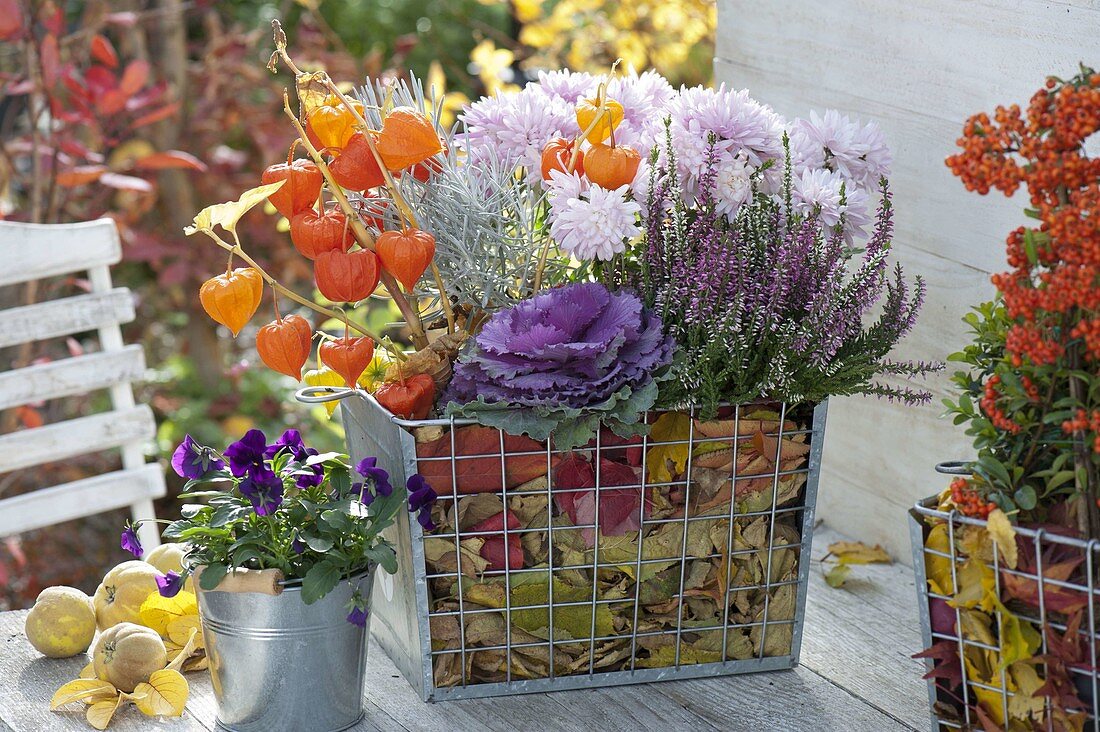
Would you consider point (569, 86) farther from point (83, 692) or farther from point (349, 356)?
point (83, 692)

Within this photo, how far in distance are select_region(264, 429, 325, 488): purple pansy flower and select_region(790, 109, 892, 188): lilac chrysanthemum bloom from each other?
46 centimetres

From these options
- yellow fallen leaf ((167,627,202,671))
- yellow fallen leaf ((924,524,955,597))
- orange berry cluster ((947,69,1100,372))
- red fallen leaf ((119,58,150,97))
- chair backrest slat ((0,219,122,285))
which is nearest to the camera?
orange berry cluster ((947,69,1100,372))

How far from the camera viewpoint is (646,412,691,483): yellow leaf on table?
3.18 feet

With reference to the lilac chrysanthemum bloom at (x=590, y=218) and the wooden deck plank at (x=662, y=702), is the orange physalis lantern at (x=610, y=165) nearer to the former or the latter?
the lilac chrysanthemum bloom at (x=590, y=218)

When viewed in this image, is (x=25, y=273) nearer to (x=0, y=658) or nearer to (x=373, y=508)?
(x=0, y=658)

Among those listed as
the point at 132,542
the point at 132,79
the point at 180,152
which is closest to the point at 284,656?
the point at 132,542

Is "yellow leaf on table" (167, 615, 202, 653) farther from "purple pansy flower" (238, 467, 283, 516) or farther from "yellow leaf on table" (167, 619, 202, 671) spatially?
"purple pansy flower" (238, 467, 283, 516)

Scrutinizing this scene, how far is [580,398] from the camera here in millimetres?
912

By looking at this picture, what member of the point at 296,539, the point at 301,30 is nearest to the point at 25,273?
the point at 296,539

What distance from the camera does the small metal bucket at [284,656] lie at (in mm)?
907

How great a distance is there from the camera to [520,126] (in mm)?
999

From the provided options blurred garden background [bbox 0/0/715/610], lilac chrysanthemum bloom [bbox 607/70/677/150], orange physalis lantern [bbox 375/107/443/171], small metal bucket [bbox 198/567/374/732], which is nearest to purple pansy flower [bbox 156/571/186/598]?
small metal bucket [bbox 198/567/374/732]

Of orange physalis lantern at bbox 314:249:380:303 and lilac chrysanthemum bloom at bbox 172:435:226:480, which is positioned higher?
orange physalis lantern at bbox 314:249:380:303

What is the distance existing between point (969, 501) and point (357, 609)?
1.47 feet
